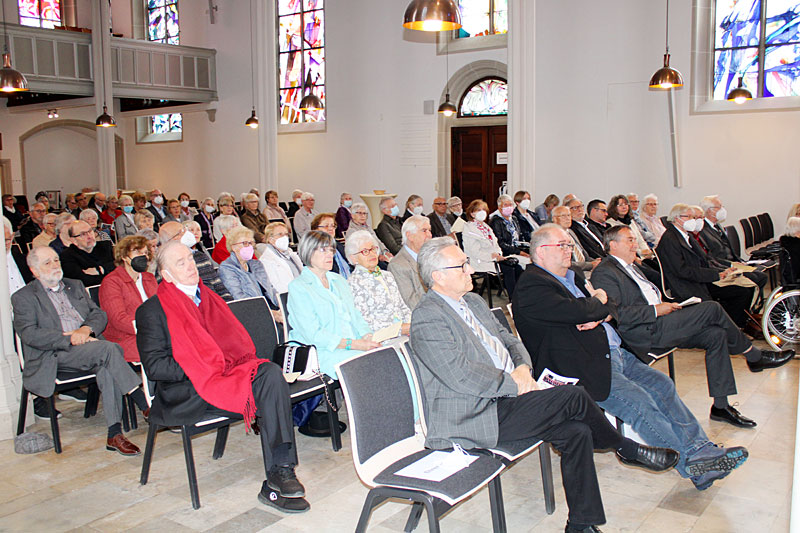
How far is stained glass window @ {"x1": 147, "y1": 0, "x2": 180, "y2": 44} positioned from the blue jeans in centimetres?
1621

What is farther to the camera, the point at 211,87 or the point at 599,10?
the point at 211,87

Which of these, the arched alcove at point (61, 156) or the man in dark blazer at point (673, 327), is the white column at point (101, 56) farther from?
the man in dark blazer at point (673, 327)

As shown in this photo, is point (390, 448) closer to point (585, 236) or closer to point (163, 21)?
point (585, 236)

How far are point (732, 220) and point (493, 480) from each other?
8.85 m

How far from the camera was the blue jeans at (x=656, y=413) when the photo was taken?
327cm

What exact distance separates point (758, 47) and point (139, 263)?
9.32 metres

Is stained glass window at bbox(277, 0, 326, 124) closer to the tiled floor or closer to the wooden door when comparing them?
the wooden door

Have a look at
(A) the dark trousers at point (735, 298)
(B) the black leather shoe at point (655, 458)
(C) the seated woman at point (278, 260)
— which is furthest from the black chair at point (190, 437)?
(A) the dark trousers at point (735, 298)

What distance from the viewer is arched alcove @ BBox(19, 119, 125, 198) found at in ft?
58.1

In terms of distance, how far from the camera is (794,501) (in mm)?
1395

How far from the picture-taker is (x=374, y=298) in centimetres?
421

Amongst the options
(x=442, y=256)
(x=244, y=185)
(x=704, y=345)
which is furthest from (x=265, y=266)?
(x=244, y=185)

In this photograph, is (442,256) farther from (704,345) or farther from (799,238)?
(799,238)

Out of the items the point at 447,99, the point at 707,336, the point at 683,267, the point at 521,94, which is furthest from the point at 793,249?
the point at 447,99
